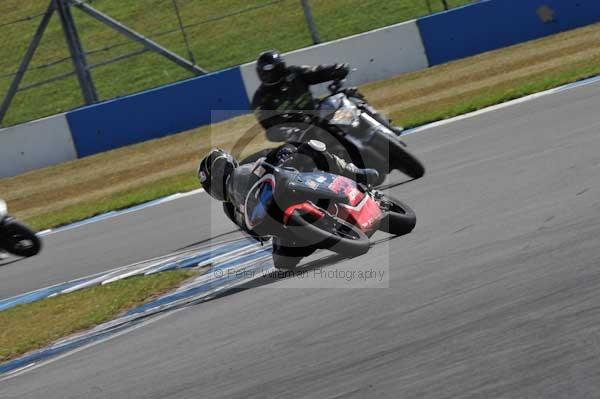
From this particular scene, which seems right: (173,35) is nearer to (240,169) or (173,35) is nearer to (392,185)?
(392,185)

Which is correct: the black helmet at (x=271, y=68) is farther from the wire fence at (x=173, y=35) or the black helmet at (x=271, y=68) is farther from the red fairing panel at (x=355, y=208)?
the wire fence at (x=173, y=35)

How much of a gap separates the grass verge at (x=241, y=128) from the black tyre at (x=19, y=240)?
3.16m

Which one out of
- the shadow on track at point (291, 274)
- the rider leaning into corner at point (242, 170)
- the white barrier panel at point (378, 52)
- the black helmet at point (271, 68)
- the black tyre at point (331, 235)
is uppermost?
the black helmet at point (271, 68)

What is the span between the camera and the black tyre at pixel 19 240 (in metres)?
10.6

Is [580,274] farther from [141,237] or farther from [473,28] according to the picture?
[473,28]

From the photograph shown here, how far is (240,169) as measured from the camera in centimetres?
714

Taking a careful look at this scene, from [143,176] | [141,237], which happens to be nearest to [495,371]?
[141,237]

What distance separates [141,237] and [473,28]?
922cm

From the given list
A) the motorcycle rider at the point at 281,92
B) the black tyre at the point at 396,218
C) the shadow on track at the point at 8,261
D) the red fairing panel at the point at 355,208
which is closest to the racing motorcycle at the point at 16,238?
the shadow on track at the point at 8,261

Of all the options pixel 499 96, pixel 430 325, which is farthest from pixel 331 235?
pixel 499 96

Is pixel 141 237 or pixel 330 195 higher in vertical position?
pixel 330 195

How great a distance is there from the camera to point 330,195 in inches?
269

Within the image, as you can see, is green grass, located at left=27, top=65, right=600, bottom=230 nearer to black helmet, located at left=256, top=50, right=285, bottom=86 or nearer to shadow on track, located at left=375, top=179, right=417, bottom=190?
shadow on track, located at left=375, top=179, right=417, bottom=190

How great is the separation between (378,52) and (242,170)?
11.6m
